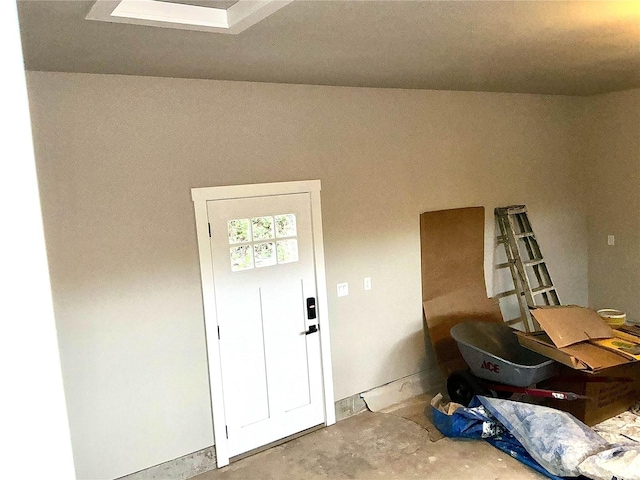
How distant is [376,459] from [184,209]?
2.14 m

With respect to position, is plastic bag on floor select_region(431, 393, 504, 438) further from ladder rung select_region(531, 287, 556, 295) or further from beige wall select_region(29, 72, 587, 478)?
ladder rung select_region(531, 287, 556, 295)

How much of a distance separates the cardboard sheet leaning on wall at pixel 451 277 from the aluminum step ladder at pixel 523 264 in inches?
11.6

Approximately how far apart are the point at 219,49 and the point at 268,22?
489mm

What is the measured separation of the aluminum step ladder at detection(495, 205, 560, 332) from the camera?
4.88 metres

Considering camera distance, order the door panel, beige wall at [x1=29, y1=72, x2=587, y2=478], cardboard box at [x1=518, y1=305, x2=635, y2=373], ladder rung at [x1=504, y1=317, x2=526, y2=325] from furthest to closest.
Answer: ladder rung at [x1=504, y1=317, x2=526, y2=325], the door panel, cardboard box at [x1=518, y1=305, x2=635, y2=373], beige wall at [x1=29, y1=72, x2=587, y2=478]

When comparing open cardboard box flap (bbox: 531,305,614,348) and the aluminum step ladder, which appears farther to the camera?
the aluminum step ladder

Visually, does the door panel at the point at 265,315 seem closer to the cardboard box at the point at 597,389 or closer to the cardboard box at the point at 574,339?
the cardboard box at the point at 574,339

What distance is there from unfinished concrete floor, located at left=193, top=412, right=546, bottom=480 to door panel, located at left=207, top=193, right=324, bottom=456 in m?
0.17

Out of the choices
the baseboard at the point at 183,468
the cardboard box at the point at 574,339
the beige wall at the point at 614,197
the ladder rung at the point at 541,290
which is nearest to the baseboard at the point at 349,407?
the baseboard at the point at 183,468

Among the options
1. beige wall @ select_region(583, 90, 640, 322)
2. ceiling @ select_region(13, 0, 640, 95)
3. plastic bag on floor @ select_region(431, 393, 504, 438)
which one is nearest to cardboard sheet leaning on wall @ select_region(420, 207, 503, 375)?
plastic bag on floor @ select_region(431, 393, 504, 438)

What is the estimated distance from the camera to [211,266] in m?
3.41

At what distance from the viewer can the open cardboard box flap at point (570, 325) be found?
11.8 feet

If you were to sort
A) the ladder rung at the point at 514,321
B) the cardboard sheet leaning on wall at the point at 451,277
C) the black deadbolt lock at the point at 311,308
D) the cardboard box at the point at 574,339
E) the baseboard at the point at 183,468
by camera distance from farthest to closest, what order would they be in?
the ladder rung at the point at 514,321 → the cardboard sheet leaning on wall at the point at 451,277 → the black deadbolt lock at the point at 311,308 → the cardboard box at the point at 574,339 → the baseboard at the point at 183,468

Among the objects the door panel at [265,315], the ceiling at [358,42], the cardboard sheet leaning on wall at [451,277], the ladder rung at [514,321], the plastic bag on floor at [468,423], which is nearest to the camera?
the ceiling at [358,42]
